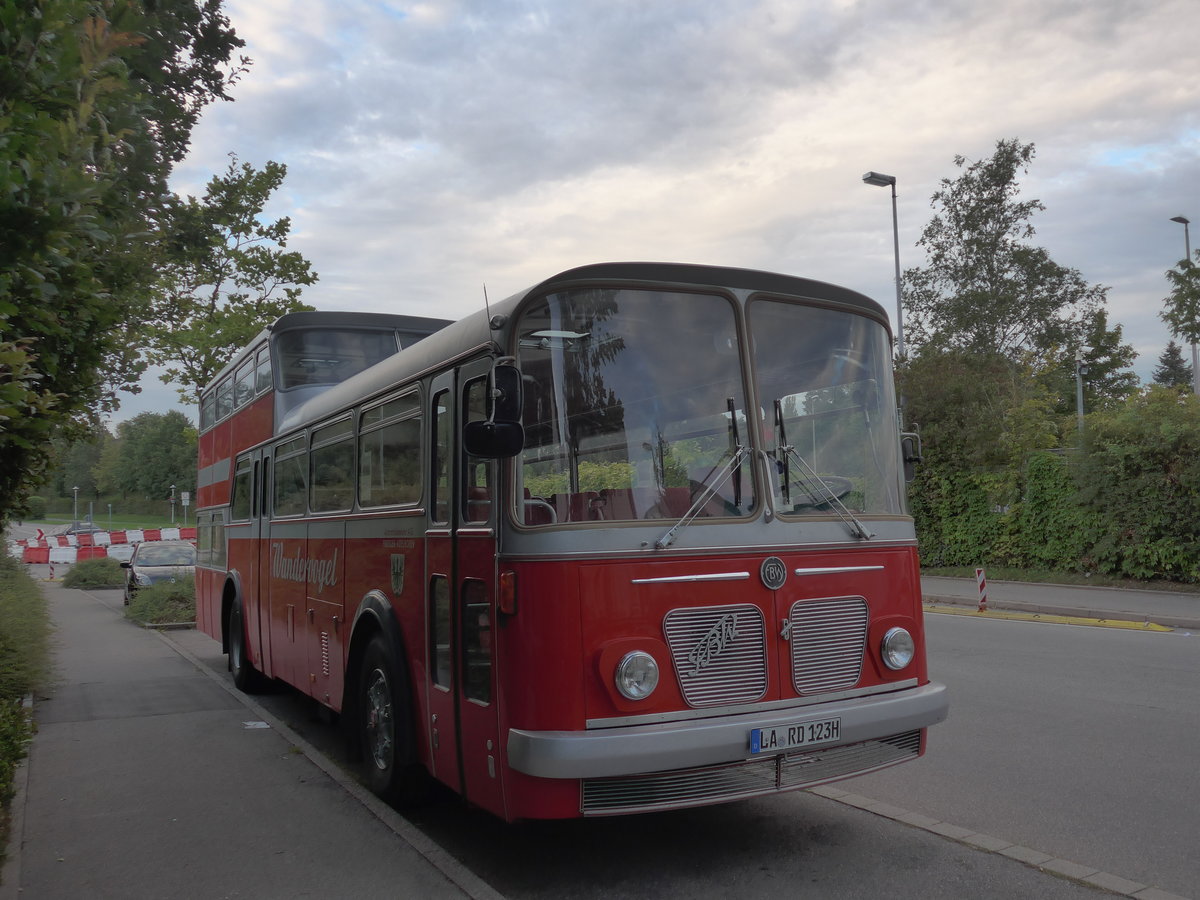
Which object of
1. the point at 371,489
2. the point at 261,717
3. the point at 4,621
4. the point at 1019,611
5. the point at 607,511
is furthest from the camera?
the point at 1019,611

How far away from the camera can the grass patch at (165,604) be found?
19.8m

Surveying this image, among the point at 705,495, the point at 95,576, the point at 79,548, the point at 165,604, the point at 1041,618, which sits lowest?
the point at 1041,618

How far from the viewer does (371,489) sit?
7.12 m

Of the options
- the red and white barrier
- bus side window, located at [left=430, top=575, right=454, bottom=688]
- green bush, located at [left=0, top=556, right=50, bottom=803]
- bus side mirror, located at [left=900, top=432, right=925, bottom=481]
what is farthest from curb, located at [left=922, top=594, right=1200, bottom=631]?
the red and white barrier

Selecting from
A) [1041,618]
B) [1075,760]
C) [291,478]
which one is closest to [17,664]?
[291,478]

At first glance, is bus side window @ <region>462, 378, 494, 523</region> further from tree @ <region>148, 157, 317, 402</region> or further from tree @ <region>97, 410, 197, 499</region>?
tree @ <region>97, 410, 197, 499</region>

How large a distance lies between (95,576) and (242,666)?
23.8m

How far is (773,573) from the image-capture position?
204 inches

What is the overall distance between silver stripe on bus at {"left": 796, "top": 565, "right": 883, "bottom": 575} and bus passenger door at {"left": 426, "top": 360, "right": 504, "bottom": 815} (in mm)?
1537

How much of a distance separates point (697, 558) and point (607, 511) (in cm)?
47

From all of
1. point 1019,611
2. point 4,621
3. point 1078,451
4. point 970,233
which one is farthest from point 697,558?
point 970,233

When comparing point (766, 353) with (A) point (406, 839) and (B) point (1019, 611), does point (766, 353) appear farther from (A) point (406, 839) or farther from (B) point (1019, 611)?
(B) point (1019, 611)

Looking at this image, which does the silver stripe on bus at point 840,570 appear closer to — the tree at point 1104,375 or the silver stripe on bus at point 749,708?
the silver stripe on bus at point 749,708

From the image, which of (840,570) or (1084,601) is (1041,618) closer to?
(1084,601)
